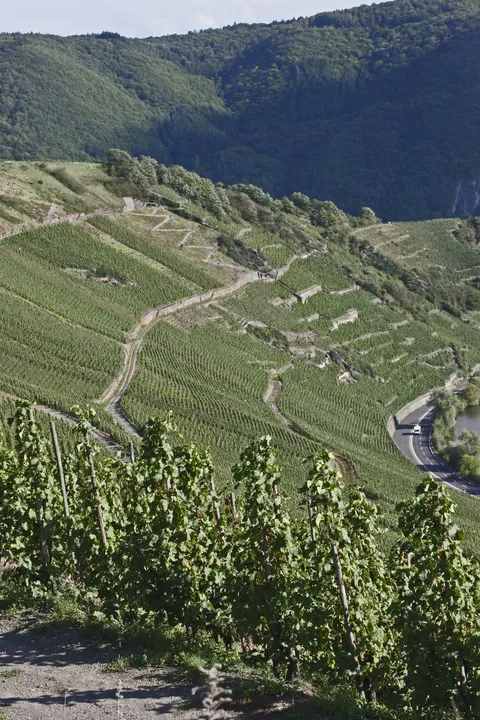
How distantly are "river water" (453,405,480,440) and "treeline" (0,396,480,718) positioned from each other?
61.6 m

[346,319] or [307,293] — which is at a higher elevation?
[307,293]

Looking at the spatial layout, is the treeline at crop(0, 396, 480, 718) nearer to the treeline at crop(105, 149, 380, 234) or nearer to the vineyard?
the vineyard

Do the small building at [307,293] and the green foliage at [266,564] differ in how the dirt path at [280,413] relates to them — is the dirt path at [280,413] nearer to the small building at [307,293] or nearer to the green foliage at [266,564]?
the small building at [307,293]

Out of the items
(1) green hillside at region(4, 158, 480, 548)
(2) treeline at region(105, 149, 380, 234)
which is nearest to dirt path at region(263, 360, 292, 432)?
(1) green hillside at region(4, 158, 480, 548)

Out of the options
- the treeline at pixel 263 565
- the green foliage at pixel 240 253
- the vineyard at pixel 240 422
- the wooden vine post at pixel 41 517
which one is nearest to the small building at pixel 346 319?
the vineyard at pixel 240 422

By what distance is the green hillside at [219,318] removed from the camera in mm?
66688

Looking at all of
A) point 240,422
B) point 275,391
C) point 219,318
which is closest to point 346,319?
point 219,318

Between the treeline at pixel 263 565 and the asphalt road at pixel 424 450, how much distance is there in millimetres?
43443

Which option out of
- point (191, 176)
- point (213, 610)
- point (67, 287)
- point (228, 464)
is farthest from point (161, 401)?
point (191, 176)

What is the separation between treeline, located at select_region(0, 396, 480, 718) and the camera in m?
20.4

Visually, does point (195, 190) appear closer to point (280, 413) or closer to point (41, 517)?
point (280, 413)

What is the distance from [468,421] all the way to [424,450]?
14145 millimetres

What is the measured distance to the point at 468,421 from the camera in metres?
92.6

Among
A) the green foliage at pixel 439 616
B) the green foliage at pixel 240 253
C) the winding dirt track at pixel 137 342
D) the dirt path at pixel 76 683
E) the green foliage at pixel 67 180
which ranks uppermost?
the green foliage at pixel 67 180
